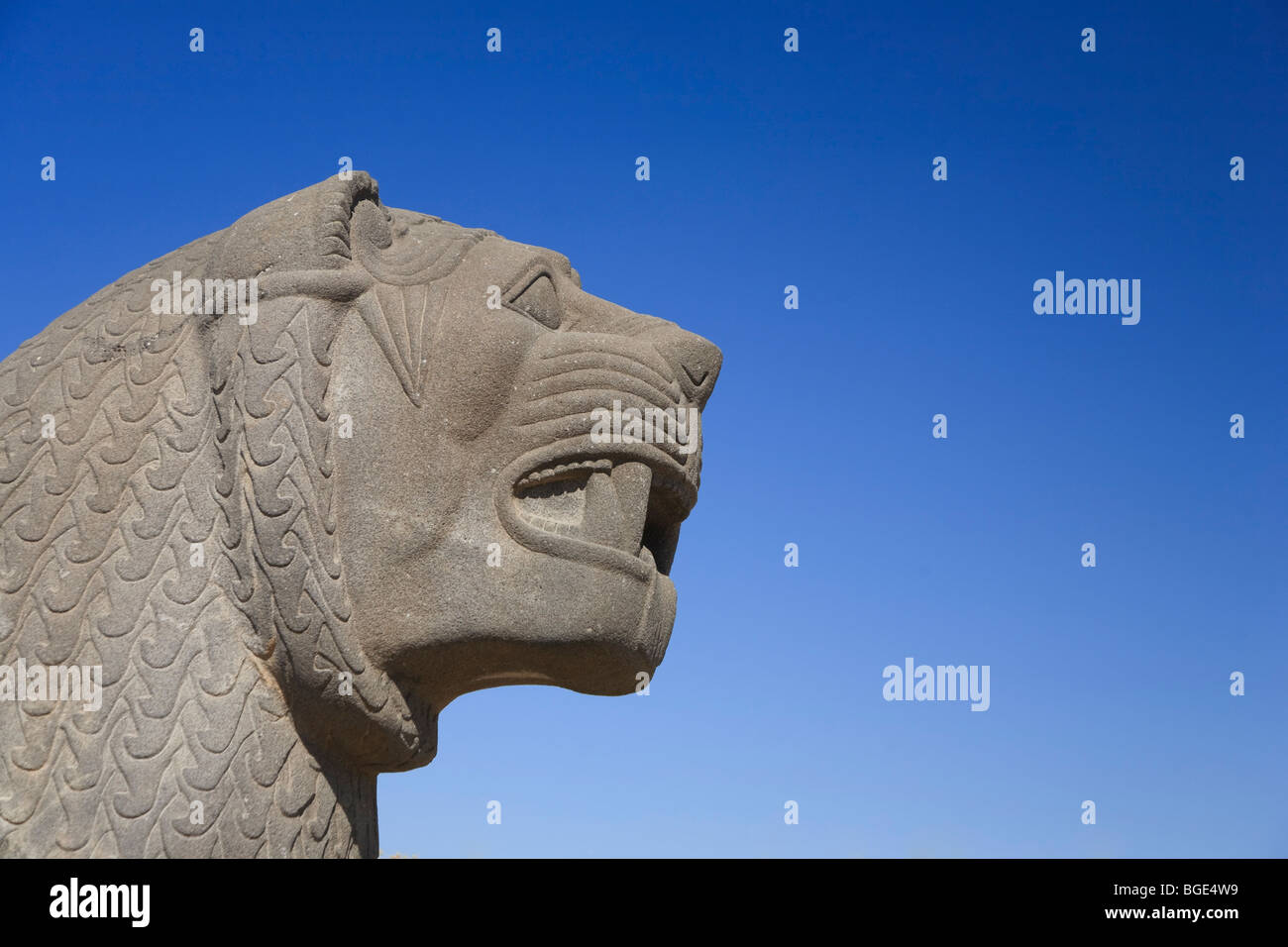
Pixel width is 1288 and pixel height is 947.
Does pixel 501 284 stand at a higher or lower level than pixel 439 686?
higher

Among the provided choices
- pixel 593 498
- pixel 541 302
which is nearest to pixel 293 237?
pixel 541 302

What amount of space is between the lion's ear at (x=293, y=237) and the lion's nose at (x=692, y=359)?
121cm

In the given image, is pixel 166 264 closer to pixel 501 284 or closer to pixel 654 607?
pixel 501 284

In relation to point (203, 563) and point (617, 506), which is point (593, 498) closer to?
point (617, 506)

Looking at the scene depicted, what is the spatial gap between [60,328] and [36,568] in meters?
1.02

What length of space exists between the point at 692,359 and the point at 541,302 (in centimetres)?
61

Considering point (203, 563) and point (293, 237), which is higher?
point (293, 237)

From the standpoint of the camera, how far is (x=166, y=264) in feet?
15.4

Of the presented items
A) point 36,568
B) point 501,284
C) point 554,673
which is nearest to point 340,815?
point 554,673

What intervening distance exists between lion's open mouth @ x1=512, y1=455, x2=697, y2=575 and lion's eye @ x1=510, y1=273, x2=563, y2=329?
1.99 feet

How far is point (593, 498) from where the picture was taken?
4.49 metres

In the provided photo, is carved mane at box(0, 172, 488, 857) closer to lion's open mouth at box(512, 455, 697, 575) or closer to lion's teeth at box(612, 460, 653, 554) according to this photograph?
lion's open mouth at box(512, 455, 697, 575)

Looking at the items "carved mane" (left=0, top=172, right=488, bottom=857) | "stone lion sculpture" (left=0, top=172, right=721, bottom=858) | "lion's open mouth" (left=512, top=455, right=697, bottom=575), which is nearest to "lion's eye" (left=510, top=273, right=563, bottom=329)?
"stone lion sculpture" (left=0, top=172, right=721, bottom=858)

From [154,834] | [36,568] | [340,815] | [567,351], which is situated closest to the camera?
[154,834]
